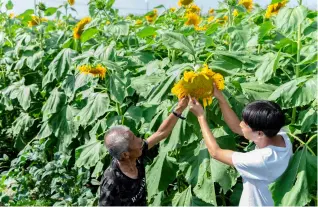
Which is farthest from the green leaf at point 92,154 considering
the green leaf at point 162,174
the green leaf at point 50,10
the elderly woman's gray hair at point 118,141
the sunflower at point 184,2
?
the green leaf at point 50,10

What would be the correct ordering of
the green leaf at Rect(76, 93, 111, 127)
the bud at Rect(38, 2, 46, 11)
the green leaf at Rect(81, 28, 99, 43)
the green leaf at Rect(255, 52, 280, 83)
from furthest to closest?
the bud at Rect(38, 2, 46, 11)
the green leaf at Rect(81, 28, 99, 43)
the green leaf at Rect(76, 93, 111, 127)
the green leaf at Rect(255, 52, 280, 83)

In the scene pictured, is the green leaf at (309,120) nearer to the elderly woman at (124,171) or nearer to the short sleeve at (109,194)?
the elderly woman at (124,171)

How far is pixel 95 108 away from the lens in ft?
9.86

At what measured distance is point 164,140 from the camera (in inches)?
104

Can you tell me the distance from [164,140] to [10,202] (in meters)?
1.31

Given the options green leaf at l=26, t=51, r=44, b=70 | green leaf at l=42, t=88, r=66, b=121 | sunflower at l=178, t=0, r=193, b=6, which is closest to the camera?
green leaf at l=42, t=88, r=66, b=121

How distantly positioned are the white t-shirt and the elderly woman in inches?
15.7

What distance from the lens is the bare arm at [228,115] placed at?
2.25 meters

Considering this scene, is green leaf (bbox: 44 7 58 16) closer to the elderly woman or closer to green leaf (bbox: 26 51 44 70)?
green leaf (bbox: 26 51 44 70)

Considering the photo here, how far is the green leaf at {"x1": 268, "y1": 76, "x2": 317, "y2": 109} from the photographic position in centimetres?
224

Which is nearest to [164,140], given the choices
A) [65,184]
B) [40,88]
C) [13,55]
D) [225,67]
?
[225,67]

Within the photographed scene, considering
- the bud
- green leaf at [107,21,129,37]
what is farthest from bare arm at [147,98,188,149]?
the bud

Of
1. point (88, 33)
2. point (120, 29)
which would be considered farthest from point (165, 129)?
point (88, 33)

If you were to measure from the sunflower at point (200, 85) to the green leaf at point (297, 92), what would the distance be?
0.90ft
